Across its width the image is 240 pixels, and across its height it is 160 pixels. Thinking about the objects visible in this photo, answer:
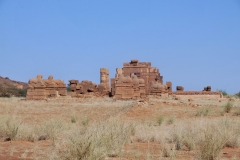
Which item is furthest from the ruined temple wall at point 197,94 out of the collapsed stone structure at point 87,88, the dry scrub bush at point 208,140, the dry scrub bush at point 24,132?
the dry scrub bush at point 24,132

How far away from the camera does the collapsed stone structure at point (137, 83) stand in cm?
3148

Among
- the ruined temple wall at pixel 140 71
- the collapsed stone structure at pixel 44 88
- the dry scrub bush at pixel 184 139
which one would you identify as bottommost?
the dry scrub bush at pixel 184 139

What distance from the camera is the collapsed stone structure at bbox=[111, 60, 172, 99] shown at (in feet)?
103

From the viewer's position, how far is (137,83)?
3497 cm

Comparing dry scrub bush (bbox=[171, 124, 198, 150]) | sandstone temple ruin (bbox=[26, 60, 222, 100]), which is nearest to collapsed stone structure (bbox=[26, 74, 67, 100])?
sandstone temple ruin (bbox=[26, 60, 222, 100])

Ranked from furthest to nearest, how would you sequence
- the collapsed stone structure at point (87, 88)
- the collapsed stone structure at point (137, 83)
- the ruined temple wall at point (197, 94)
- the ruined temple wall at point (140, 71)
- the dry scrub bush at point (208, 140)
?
the ruined temple wall at point (140, 71) → the ruined temple wall at point (197, 94) → the collapsed stone structure at point (87, 88) → the collapsed stone structure at point (137, 83) → the dry scrub bush at point (208, 140)

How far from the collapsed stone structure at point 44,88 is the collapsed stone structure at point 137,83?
17.2ft

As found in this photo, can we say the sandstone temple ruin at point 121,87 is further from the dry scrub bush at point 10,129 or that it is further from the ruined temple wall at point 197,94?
the dry scrub bush at point 10,129

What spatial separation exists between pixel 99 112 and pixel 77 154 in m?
15.2

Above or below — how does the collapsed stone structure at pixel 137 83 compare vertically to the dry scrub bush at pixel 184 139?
above

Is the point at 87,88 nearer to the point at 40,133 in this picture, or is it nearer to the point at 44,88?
the point at 44,88

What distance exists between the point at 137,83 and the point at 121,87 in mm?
3837

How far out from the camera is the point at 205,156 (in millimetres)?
6832

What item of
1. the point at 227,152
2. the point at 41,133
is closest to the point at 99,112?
the point at 41,133
